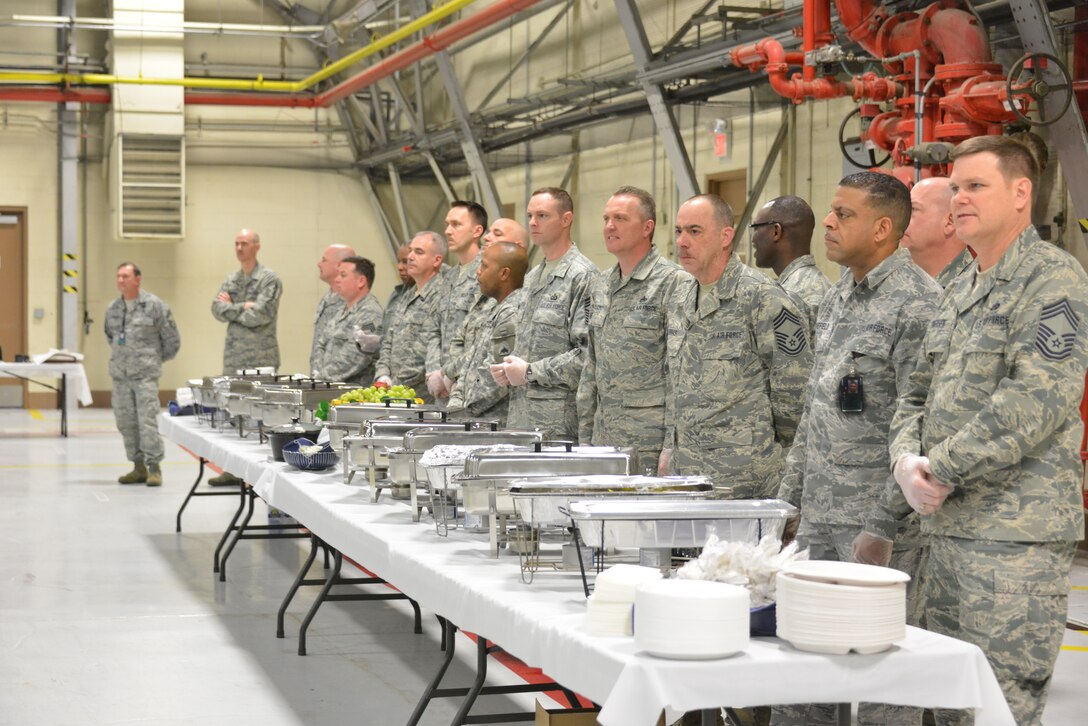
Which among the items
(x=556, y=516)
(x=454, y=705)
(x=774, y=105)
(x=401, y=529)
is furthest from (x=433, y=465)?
(x=774, y=105)

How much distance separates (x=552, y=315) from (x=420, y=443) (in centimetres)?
115

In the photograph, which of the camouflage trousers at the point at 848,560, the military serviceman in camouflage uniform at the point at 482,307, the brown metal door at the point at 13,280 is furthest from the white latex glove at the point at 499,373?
the brown metal door at the point at 13,280

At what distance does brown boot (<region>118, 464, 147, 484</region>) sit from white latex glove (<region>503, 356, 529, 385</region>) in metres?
5.48

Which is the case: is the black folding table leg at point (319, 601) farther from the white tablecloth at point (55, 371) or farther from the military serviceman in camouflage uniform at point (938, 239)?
the white tablecloth at point (55, 371)

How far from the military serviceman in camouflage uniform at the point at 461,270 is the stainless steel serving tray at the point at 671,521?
3.09 m

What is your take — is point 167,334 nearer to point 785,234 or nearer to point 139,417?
point 139,417

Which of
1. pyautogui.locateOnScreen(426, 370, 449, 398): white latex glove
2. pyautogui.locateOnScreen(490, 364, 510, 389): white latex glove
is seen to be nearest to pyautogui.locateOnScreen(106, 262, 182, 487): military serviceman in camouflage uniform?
pyautogui.locateOnScreen(426, 370, 449, 398): white latex glove

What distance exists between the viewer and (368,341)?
21.6ft

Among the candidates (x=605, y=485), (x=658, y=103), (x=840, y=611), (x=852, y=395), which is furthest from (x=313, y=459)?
(x=658, y=103)

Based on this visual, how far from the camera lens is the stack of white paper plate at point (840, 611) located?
6.19ft

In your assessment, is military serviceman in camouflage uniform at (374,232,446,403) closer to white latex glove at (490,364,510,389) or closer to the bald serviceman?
the bald serviceman

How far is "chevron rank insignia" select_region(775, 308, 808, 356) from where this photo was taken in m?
3.18

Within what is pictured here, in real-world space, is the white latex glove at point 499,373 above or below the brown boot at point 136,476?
above

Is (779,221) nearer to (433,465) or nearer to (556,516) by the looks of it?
(433,465)
